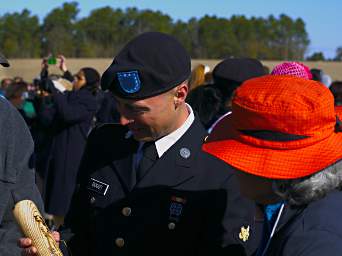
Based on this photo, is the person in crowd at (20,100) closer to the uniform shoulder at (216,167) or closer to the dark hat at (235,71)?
the dark hat at (235,71)

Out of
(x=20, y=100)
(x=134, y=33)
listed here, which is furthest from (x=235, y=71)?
(x=134, y=33)

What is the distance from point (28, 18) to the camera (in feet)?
267

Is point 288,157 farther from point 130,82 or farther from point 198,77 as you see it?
point 198,77

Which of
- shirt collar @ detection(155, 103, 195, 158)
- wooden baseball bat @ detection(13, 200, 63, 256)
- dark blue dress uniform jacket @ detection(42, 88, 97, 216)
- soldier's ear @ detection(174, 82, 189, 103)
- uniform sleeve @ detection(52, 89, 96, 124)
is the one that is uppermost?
soldier's ear @ detection(174, 82, 189, 103)

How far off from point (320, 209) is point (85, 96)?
5541 millimetres

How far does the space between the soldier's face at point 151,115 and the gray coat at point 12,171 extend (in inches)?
18.8

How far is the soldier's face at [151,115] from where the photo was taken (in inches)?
89.4

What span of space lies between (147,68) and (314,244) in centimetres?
101

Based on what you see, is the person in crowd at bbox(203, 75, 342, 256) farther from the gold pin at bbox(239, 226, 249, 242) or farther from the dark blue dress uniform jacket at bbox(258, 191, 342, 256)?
the gold pin at bbox(239, 226, 249, 242)

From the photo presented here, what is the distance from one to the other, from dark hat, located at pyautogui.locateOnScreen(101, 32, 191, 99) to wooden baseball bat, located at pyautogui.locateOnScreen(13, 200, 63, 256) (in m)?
0.57

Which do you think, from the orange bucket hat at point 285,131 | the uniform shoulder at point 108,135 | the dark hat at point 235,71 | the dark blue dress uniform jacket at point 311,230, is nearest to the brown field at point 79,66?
the dark hat at point 235,71

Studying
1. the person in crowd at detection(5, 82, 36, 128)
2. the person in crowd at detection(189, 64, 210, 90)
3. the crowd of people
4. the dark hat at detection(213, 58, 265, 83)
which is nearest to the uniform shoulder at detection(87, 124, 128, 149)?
the crowd of people

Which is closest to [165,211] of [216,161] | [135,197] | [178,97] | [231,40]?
[135,197]

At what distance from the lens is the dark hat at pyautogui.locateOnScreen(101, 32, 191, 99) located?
2.25 m
